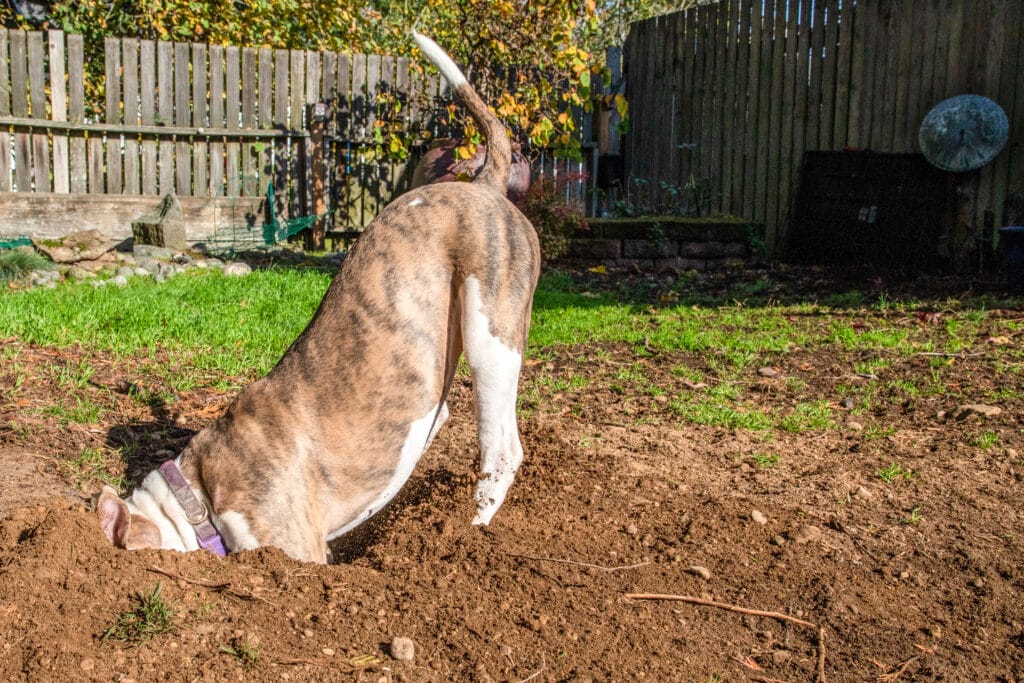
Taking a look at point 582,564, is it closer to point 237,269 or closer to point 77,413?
point 77,413

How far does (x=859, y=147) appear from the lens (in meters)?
11.4

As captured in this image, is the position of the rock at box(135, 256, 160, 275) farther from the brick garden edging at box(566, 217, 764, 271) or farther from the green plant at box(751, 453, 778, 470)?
the green plant at box(751, 453, 778, 470)

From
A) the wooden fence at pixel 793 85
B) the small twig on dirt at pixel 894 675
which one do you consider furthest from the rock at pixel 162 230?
the small twig on dirt at pixel 894 675

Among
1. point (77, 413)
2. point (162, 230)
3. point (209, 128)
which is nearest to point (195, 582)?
point (77, 413)

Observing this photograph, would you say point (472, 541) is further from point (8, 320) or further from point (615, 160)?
point (615, 160)

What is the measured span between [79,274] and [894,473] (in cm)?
723

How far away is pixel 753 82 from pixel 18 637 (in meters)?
11.4

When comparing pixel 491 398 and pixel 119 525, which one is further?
pixel 491 398

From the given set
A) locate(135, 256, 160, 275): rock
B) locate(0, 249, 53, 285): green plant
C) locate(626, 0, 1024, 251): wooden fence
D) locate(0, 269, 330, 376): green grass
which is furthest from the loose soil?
locate(626, 0, 1024, 251): wooden fence

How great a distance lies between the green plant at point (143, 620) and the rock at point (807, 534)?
7.91ft

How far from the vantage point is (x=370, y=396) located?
11.8 feet

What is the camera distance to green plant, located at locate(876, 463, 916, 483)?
4.64 metres

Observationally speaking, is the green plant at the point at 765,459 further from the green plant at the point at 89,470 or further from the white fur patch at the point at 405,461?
the green plant at the point at 89,470

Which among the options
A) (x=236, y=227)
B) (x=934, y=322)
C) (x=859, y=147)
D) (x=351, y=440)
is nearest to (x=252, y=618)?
(x=351, y=440)
